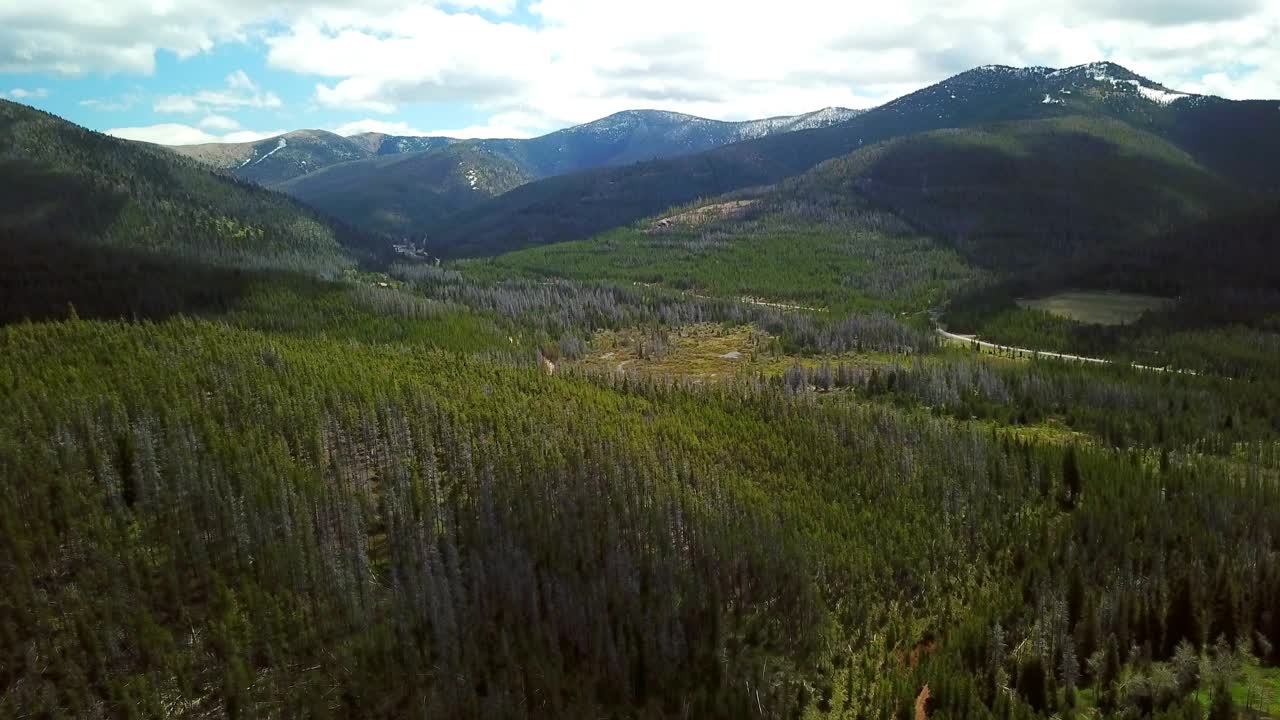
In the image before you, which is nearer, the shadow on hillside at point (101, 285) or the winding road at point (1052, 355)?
the winding road at point (1052, 355)

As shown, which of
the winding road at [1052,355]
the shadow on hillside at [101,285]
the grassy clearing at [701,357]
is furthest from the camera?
the grassy clearing at [701,357]

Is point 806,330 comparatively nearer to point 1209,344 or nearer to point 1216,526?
point 1209,344

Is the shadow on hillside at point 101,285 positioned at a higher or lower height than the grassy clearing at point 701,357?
higher

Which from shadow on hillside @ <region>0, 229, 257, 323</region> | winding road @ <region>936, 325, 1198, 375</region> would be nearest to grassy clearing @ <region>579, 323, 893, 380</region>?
winding road @ <region>936, 325, 1198, 375</region>

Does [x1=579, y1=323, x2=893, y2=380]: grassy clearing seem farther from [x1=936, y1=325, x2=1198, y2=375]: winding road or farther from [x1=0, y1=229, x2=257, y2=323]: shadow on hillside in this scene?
[x1=0, y1=229, x2=257, y2=323]: shadow on hillside

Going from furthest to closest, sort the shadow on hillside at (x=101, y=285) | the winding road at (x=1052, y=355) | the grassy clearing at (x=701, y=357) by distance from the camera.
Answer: the grassy clearing at (x=701, y=357)
the shadow on hillside at (x=101, y=285)
the winding road at (x=1052, y=355)

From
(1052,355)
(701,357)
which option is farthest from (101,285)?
(1052,355)

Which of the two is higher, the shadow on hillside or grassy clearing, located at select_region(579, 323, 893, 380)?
the shadow on hillside

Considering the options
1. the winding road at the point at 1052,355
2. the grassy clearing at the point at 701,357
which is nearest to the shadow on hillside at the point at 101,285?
the grassy clearing at the point at 701,357

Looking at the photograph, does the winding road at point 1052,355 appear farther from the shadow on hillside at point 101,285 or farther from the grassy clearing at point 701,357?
the shadow on hillside at point 101,285

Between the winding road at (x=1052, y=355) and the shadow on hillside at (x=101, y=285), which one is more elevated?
the shadow on hillside at (x=101, y=285)

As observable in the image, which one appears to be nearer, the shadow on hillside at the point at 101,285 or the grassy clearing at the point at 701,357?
the shadow on hillside at the point at 101,285

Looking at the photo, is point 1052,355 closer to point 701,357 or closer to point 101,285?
point 701,357
